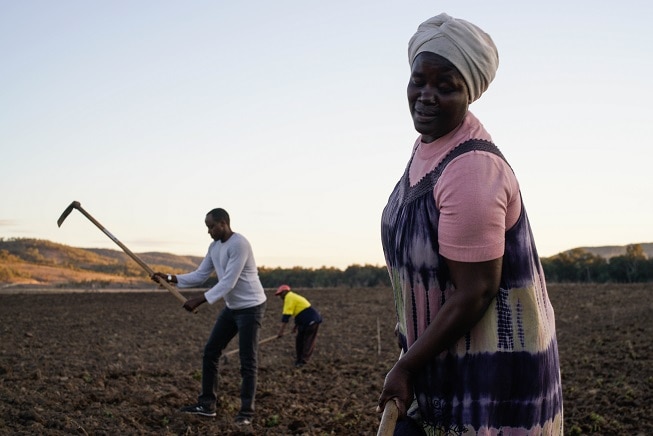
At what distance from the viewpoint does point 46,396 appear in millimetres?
7051

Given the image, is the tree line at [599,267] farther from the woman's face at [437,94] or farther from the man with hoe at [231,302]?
the woman's face at [437,94]

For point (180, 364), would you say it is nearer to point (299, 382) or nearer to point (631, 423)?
point (299, 382)

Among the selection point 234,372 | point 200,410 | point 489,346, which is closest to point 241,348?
point 200,410

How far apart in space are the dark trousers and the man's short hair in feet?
16.6

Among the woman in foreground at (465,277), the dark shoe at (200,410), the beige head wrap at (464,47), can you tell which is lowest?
the dark shoe at (200,410)

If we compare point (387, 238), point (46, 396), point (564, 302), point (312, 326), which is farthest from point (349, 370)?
point (564, 302)

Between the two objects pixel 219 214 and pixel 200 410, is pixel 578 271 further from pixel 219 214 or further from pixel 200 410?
pixel 219 214

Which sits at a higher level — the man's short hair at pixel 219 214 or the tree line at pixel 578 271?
the man's short hair at pixel 219 214

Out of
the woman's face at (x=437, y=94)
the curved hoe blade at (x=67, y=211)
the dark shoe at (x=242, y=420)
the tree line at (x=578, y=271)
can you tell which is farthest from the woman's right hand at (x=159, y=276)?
the tree line at (x=578, y=271)

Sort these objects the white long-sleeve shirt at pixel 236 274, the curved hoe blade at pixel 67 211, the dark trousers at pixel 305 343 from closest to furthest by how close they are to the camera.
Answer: the white long-sleeve shirt at pixel 236 274, the curved hoe blade at pixel 67 211, the dark trousers at pixel 305 343

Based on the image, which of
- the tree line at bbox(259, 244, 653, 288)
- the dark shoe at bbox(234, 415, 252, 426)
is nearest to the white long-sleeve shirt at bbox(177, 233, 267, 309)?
the dark shoe at bbox(234, 415, 252, 426)

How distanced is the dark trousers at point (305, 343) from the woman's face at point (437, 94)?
9403 millimetres

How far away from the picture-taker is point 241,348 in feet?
20.5

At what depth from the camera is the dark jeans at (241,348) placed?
20.5 feet
